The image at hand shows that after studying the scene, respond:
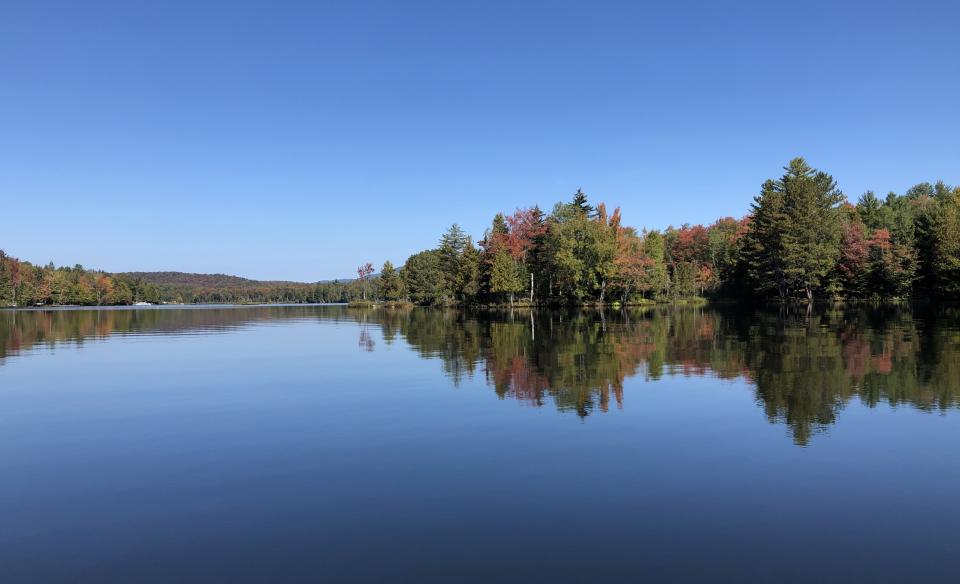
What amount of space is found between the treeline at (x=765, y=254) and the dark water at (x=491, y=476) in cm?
5711

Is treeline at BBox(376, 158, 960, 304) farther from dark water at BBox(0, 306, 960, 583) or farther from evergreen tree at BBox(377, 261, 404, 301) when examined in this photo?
dark water at BBox(0, 306, 960, 583)

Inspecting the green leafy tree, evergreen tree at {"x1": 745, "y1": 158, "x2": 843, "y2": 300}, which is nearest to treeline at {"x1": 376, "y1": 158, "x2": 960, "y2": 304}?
evergreen tree at {"x1": 745, "y1": 158, "x2": 843, "y2": 300}

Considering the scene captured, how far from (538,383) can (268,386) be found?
7.62 metres

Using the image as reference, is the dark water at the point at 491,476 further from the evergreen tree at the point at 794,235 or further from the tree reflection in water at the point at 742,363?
the evergreen tree at the point at 794,235

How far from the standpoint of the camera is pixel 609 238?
A: 73312mm

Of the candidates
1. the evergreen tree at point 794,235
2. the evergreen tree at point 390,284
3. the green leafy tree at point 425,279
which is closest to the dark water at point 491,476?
the evergreen tree at point 794,235

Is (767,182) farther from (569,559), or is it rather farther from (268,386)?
(569,559)

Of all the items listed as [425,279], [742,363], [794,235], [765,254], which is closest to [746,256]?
[765,254]

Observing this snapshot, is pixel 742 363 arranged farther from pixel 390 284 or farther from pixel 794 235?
pixel 390 284

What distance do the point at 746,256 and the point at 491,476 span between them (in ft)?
258

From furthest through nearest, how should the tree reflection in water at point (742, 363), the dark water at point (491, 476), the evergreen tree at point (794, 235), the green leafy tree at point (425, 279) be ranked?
the green leafy tree at point (425, 279) < the evergreen tree at point (794, 235) < the tree reflection in water at point (742, 363) < the dark water at point (491, 476)

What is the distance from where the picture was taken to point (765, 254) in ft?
240

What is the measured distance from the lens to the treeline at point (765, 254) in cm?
6775

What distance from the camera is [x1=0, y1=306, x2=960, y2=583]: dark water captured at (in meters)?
5.51
